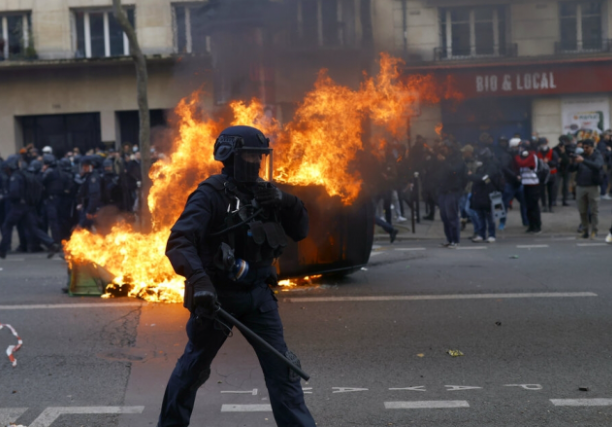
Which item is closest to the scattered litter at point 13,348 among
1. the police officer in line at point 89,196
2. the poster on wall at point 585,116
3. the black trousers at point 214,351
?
the black trousers at point 214,351

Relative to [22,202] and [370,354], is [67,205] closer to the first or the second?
[22,202]

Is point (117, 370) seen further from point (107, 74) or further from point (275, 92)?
point (107, 74)

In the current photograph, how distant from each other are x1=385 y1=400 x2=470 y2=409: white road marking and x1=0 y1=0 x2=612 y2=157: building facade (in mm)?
4927

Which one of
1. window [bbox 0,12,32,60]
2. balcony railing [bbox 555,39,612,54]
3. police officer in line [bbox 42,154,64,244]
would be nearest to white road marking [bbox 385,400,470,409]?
police officer in line [bbox 42,154,64,244]

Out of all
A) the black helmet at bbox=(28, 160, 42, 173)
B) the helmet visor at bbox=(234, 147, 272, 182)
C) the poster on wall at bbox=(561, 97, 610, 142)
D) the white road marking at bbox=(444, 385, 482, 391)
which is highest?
the poster on wall at bbox=(561, 97, 610, 142)

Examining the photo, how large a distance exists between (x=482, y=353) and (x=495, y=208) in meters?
8.62

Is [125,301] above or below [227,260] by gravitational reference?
below

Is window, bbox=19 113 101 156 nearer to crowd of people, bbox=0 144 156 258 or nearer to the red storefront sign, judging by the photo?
crowd of people, bbox=0 144 156 258

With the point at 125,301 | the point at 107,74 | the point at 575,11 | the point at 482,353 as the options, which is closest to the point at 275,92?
the point at 125,301

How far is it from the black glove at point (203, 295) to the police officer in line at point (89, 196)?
10541 mm

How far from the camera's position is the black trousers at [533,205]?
14.5 metres

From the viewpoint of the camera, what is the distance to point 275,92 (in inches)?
383

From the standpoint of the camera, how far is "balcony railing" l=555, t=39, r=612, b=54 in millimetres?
16688

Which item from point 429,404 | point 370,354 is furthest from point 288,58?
point 429,404
